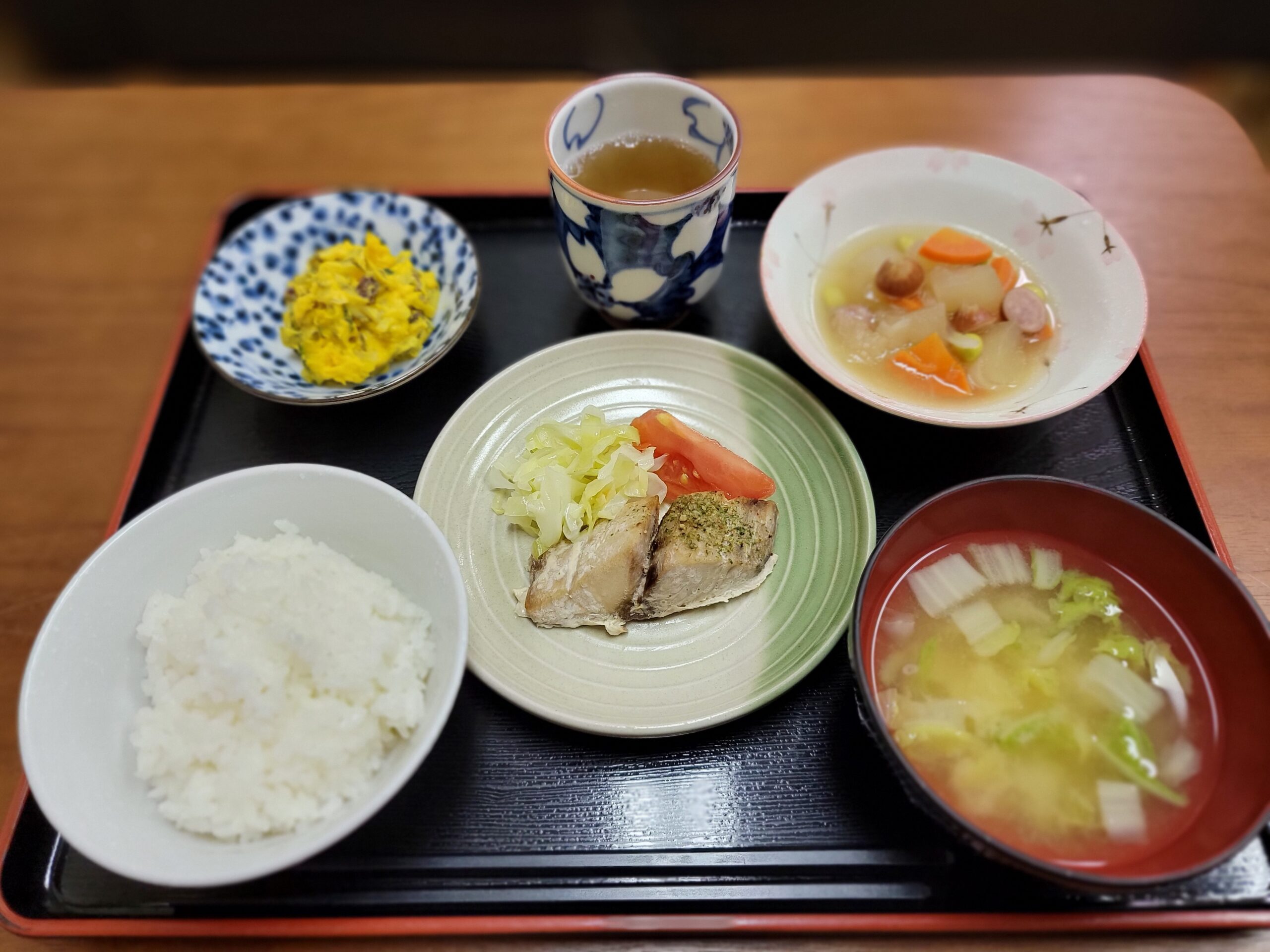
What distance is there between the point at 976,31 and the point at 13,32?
543 cm

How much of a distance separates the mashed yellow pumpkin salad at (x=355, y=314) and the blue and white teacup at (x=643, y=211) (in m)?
0.48

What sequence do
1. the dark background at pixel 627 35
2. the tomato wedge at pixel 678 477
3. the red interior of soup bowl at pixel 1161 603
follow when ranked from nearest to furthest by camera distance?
the red interior of soup bowl at pixel 1161 603 → the tomato wedge at pixel 678 477 → the dark background at pixel 627 35

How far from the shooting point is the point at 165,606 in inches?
69.4

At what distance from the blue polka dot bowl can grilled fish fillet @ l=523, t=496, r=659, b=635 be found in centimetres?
71

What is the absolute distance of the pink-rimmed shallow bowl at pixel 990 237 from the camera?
2.05 metres

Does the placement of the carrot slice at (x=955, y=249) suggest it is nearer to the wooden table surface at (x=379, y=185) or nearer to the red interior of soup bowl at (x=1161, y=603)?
the wooden table surface at (x=379, y=185)

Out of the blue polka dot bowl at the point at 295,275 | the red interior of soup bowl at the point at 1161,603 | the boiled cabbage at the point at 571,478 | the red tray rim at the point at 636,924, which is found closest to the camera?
the red interior of soup bowl at the point at 1161,603

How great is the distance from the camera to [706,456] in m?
2.07

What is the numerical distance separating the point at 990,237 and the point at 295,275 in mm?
2213

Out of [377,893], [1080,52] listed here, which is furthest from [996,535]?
[1080,52]

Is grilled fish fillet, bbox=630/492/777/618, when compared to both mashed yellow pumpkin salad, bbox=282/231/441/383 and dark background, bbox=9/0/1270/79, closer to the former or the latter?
mashed yellow pumpkin salad, bbox=282/231/441/383

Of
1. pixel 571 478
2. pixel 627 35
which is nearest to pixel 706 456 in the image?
pixel 571 478

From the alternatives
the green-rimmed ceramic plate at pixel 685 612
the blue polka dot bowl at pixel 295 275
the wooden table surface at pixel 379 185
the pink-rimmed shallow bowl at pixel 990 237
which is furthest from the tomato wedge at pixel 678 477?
the wooden table surface at pixel 379 185

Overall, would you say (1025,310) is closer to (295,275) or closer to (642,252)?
(642,252)
